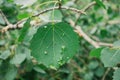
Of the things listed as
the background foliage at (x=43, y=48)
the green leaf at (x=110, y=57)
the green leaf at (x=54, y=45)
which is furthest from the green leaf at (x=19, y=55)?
the green leaf at (x=110, y=57)

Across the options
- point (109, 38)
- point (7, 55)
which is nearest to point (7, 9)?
point (7, 55)

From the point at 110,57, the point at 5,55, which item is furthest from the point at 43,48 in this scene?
the point at 5,55

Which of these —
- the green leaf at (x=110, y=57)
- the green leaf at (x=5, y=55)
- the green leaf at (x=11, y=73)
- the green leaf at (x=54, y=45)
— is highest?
the green leaf at (x=54, y=45)

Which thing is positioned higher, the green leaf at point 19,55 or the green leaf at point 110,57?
the green leaf at point 110,57

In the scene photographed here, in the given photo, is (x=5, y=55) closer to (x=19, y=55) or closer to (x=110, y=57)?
(x=19, y=55)

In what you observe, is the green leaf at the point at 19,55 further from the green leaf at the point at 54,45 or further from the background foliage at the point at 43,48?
the green leaf at the point at 54,45
